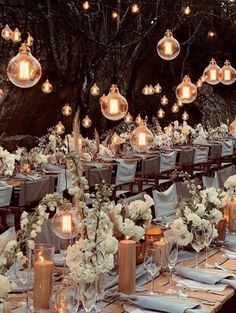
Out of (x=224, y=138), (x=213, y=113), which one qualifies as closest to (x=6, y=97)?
(x=224, y=138)

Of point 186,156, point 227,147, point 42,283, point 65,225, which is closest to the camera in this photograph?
point 42,283

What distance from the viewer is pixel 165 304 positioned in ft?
8.64

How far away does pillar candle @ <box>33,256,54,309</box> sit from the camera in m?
2.59

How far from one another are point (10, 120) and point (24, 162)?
5.95 meters

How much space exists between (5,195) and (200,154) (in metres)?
5.48

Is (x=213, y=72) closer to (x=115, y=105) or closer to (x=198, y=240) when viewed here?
(x=115, y=105)

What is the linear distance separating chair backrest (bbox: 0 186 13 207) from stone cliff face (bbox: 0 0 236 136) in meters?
6.45

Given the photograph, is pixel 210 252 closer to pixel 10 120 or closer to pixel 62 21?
pixel 10 120

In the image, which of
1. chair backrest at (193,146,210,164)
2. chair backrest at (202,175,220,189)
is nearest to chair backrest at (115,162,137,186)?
chair backrest at (202,175,220,189)

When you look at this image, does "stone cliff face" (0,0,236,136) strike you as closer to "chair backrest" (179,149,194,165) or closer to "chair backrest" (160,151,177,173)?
"chair backrest" (179,149,194,165)

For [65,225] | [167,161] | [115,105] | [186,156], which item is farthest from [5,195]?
[186,156]

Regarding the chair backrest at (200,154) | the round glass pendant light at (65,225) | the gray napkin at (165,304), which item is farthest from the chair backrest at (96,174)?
the gray napkin at (165,304)

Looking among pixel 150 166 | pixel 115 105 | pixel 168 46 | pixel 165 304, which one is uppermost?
pixel 168 46

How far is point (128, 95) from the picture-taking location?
16.7m
